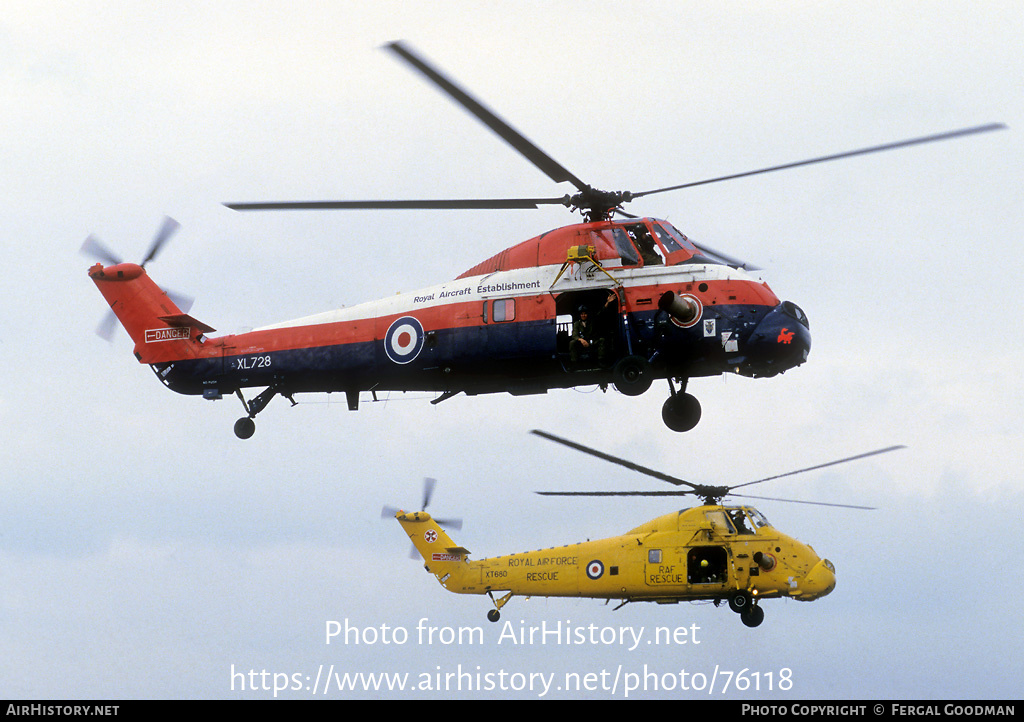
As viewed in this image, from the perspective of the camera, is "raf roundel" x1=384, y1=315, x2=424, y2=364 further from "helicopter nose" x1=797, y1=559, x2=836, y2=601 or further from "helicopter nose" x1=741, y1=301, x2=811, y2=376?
"helicopter nose" x1=797, y1=559, x2=836, y2=601

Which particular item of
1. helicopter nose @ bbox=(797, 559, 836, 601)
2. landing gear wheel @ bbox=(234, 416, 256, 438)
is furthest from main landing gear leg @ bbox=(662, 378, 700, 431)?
helicopter nose @ bbox=(797, 559, 836, 601)

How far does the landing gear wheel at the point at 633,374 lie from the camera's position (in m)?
23.7

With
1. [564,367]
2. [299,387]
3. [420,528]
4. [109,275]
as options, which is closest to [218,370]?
[299,387]

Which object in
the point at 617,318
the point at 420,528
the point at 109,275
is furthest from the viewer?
the point at 420,528

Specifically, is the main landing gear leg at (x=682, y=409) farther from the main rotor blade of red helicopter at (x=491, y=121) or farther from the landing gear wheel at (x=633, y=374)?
the main rotor blade of red helicopter at (x=491, y=121)

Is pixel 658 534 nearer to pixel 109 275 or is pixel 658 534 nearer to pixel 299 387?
pixel 299 387

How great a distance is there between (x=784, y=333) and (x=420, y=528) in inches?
906

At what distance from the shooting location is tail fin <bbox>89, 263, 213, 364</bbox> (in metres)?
28.8

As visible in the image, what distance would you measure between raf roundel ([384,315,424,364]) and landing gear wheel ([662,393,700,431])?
5.32m

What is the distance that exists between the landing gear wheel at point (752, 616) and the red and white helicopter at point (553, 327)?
10.7 m

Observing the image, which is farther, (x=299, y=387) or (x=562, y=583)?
(x=562, y=583)

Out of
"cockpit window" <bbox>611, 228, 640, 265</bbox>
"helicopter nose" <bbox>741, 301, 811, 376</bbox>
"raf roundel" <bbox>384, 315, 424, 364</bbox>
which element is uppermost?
"cockpit window" <bbox>611, 228, 640, 265</bbox>

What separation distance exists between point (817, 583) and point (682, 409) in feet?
38.7
